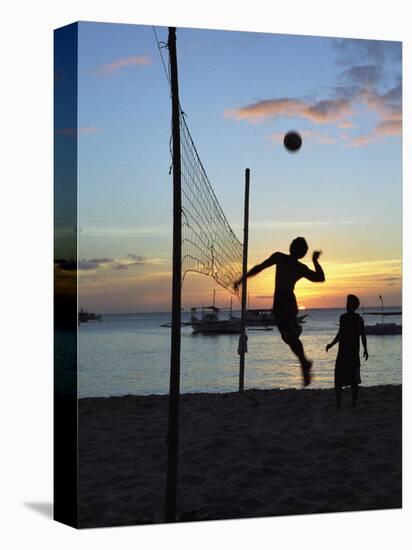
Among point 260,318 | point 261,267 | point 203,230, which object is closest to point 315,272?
point 261,267

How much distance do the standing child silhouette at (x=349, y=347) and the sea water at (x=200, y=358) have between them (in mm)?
53

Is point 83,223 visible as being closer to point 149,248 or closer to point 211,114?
point 149,248

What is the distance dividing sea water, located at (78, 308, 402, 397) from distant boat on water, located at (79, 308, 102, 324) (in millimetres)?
45

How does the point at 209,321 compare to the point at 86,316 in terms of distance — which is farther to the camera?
the point at 209,321

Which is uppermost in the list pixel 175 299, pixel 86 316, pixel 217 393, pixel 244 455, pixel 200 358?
pixel 175 299

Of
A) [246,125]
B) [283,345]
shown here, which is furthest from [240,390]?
[246,125]

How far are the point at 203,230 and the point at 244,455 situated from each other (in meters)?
1.59

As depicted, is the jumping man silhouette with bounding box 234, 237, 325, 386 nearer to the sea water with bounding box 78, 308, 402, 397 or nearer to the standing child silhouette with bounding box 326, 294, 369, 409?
the sea water with bounding box 78, 308, 402, 397

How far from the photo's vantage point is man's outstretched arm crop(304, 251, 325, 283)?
911cm

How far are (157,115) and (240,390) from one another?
77.9 inches

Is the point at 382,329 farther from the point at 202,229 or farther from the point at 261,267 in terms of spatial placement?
the point at 202,229

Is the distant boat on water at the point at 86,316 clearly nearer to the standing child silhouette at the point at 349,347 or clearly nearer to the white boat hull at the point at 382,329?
the standing child silhouette at the point at 349,347

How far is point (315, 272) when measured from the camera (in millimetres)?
9125

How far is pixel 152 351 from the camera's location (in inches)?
335
